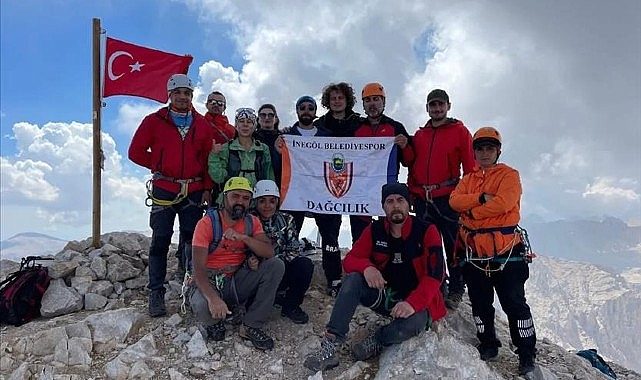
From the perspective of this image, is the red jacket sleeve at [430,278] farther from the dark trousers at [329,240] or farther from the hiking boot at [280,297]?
the hiking boot at [280,297]

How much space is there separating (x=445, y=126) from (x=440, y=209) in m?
1.37

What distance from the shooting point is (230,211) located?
6.77m

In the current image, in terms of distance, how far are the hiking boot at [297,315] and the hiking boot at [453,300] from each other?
2.46 m

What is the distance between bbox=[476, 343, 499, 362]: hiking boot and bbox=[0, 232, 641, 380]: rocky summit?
0.09 metres

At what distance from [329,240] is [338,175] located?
134 centimetres

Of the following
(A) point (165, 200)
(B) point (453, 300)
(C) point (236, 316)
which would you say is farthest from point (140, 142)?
(B) point (453, 300)

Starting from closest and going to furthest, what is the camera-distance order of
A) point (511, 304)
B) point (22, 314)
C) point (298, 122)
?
point (511, 304) → point (22, 314) → point (298, 122)

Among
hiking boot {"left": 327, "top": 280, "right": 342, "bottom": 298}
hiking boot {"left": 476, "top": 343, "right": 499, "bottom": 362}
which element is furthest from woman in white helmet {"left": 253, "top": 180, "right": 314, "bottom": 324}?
hiking boot {"left": 476, "top": 343, "right": 499, "bottom": 362}

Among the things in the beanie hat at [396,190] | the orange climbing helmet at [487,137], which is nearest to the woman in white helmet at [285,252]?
the beanie hat at [396,190]

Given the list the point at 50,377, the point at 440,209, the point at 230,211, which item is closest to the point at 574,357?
the point at 440,209

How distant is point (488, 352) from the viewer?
671cm

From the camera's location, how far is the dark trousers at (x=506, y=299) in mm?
6109

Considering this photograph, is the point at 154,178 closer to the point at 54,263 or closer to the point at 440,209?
the point at 54,263

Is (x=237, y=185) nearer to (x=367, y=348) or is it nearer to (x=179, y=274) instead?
(x=367, y=348)
